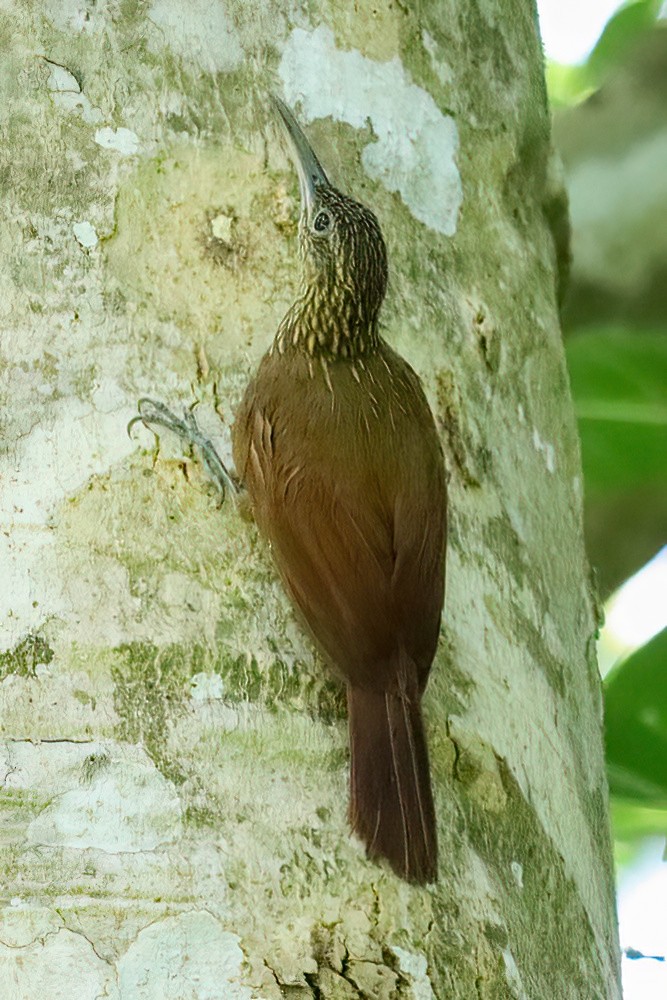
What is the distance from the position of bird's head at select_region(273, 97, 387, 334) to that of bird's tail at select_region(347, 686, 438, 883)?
1.00m

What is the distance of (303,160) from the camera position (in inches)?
103

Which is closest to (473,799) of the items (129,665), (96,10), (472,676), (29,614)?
(472,676)

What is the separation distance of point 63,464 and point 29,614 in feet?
0.94

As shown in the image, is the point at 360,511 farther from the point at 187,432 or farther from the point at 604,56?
the point at 604,56

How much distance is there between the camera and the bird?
2.13 m

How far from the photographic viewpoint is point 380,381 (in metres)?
2.71

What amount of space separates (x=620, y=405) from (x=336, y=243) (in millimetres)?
1524

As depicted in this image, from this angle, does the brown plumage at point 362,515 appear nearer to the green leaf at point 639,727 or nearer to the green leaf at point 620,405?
the green leaf at point 639,727

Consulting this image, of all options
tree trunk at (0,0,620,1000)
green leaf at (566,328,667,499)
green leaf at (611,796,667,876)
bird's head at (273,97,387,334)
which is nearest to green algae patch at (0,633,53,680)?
tree trunk at (0,0,620,1000)

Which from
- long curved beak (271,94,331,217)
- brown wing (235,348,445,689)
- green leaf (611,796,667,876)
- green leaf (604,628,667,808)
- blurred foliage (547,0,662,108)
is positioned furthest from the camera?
blurred foliage (547,0,662,108)

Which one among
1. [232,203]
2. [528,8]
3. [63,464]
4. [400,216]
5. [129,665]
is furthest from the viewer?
[528,8]

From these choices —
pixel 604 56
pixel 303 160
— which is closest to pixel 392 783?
pixel 303 160

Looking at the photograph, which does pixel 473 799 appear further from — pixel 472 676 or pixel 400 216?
pixel 400 216

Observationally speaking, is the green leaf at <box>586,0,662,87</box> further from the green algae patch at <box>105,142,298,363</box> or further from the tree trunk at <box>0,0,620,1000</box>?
the green algae patch at <box>105,142,298,363</box>
